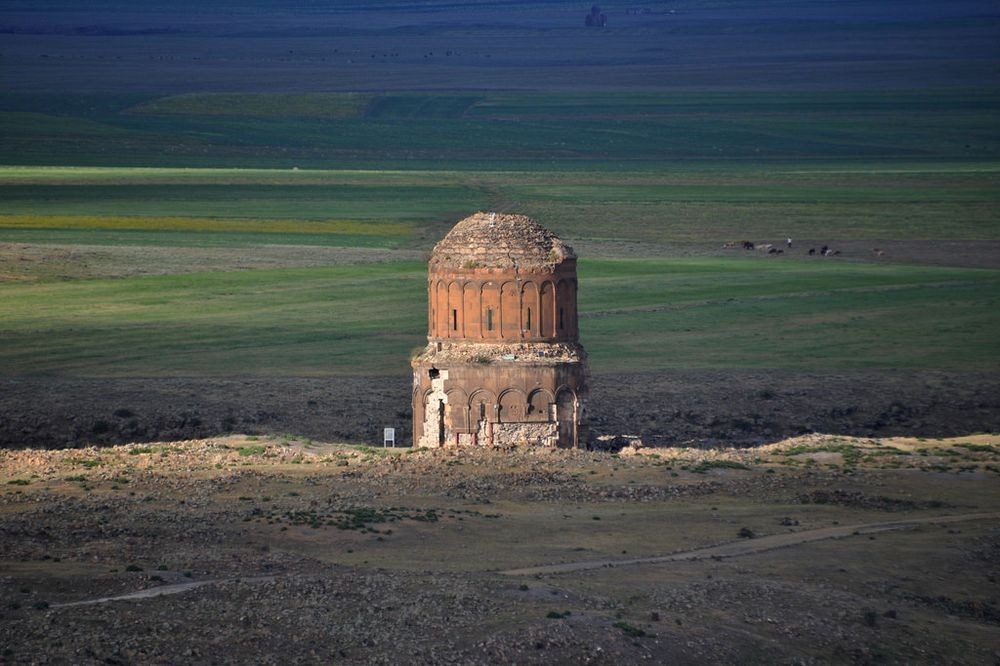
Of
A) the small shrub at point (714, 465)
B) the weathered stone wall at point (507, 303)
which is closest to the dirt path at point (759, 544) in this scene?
the small shrub at point (714, 465)

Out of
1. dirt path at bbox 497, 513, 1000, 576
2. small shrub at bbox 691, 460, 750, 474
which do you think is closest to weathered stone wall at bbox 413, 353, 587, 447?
small shrub at bbox 691, 460, 750, 474

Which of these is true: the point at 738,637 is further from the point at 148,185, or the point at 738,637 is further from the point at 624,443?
the point at 148,185

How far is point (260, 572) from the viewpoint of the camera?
30.5 metres

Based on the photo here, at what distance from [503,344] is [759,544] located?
951 cm

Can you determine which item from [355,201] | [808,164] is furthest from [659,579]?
[808,164]

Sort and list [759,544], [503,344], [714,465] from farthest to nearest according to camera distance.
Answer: [503,344] < [714,465] < [759,544]

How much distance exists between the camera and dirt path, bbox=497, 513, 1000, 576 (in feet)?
105

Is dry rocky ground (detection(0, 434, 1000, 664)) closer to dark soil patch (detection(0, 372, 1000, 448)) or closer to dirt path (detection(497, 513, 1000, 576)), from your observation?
dirt path (detection(497, 513, 1000, 576))

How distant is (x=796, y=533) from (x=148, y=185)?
255 feet

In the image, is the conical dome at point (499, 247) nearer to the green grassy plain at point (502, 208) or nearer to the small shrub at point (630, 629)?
the green grassy plain at point (502, 208)

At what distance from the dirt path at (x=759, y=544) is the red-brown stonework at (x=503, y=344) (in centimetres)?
793

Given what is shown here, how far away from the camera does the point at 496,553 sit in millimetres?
32938

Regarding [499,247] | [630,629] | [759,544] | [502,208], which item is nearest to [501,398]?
[499,247]

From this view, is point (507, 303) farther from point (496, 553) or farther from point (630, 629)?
Result: point (630, 629)
